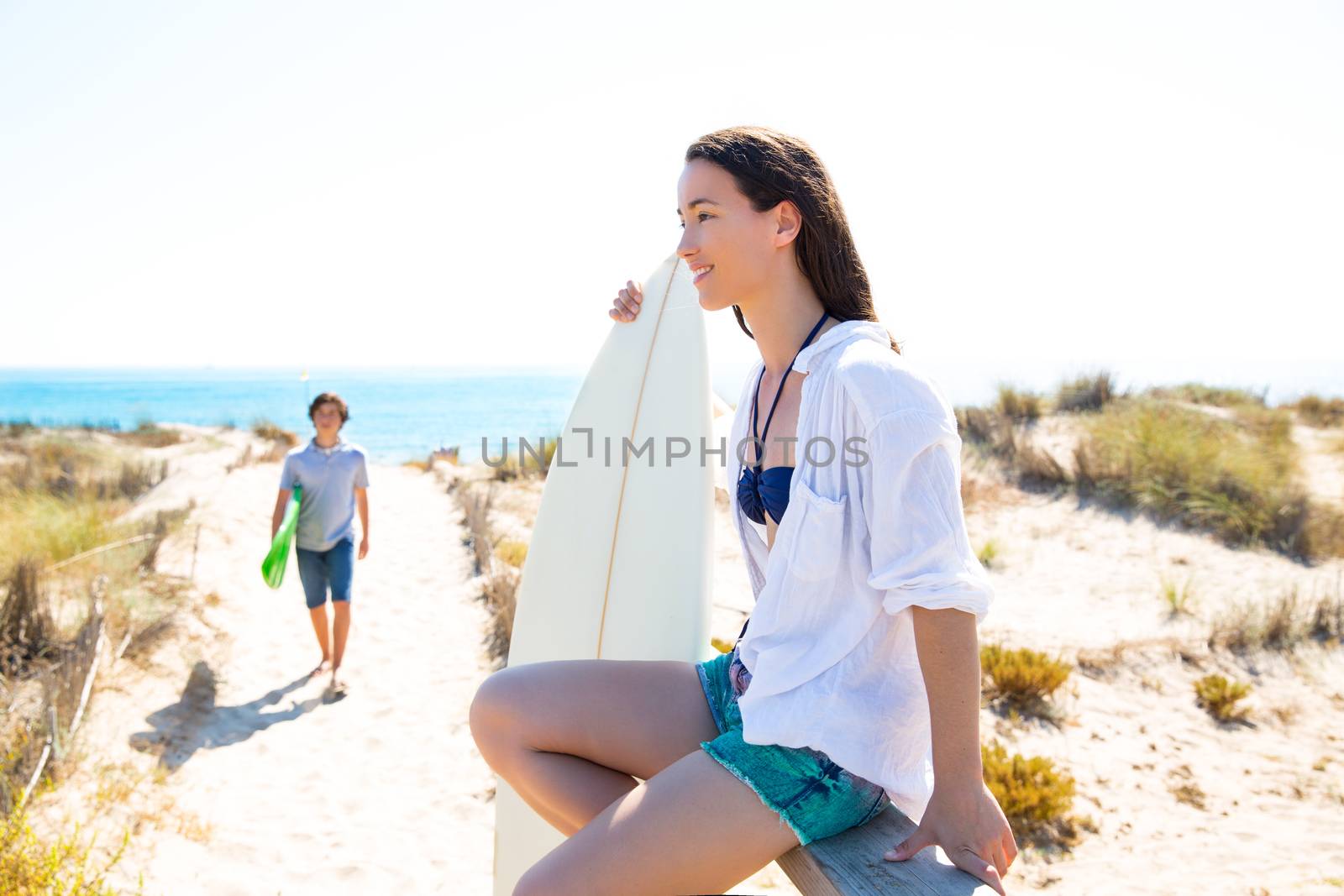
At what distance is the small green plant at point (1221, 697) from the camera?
4.09m

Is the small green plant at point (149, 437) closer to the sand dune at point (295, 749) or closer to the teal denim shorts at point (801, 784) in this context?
the sand dune at point (295, 749)

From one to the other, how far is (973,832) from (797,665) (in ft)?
1.13

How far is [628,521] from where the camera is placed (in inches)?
90.1

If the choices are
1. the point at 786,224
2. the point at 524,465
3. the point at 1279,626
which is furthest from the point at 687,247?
the point at 524,465

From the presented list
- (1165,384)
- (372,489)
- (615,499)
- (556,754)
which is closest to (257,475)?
(372,489)

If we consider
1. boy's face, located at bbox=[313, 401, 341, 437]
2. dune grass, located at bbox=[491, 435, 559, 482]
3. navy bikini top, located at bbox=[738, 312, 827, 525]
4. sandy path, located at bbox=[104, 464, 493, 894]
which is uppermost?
navy bikini top, located at bbox=[738, 312, 827, 525]

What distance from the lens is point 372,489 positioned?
12.1m

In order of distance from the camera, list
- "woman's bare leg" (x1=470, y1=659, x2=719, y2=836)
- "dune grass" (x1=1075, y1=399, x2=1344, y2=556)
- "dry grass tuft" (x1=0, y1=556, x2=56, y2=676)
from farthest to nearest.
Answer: "dune grass" (x1=1075, y1=399, x2=1344, y2=556) → "dry grass tuft" (x1=0, y1=556, x2=56, y2=676) → "woman's bare leg" (x1=470, y1=659, x2=719, y2=836)

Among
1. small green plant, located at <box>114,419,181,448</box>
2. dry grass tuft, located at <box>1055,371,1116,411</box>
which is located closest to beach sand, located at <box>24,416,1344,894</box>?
dry grass tuft, located at <box>1055,371,1116,411</box>

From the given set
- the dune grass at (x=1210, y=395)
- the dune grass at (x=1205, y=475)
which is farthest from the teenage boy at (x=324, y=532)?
the dune grass at (x=1210, y=395)

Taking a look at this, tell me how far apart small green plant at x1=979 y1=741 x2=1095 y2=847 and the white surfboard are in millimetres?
1783

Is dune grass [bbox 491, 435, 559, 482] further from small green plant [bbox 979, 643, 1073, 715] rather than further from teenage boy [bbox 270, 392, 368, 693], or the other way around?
small green plant [bbox 979, 643, 1073, 715]

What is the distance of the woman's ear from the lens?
1.50m

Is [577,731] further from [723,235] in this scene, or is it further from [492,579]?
[492,579]
